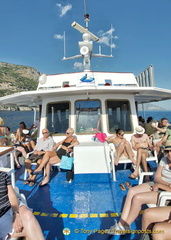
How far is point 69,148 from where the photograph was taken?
434cm

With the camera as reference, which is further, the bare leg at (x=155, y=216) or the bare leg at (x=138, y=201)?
the bare leg at (x=138, y=201)

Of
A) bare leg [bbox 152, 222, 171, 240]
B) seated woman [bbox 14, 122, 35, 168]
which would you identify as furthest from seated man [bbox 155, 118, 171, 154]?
seated woman [bbox 14, 122, 35, 168]

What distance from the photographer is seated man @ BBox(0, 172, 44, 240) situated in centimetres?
176

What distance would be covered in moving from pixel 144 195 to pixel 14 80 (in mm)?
157847

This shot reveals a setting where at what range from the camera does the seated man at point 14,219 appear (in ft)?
5.78

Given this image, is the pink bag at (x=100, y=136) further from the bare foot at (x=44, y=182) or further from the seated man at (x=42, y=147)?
the bare foot at (x=44, y=182)

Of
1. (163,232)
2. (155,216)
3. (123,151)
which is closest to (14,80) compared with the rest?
(123,151)

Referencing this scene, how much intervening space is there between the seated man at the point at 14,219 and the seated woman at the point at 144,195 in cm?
110

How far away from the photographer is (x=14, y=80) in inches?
5650

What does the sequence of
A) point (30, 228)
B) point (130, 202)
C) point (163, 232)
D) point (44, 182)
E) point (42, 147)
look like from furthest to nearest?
1. point (42, 147)
2. point (44, 182)
3. point (130, 202)
4. point (30, 228)
5. point (163, 232)

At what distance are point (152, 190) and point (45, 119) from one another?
400 centimetres

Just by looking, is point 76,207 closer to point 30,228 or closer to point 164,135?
point 30,228

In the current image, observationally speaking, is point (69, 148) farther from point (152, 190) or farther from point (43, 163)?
point (152, 190)

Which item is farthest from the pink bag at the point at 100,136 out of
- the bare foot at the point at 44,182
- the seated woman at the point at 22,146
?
the seated woman at the point at 22,146
